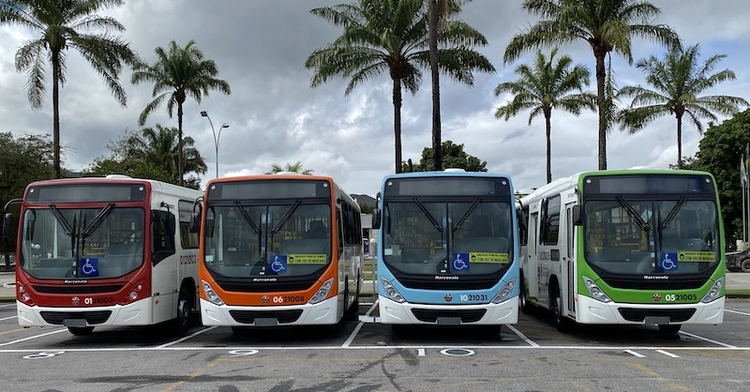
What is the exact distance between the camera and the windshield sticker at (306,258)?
1238 centimetres

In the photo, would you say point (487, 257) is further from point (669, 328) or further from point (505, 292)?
point (669, 328)

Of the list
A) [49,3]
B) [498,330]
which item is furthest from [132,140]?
[498,330]

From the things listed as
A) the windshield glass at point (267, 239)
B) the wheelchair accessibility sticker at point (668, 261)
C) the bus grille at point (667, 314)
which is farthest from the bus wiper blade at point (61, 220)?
the wheelchair accessibility sticker at point (668, 261)

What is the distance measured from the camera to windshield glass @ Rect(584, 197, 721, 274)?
1215cm

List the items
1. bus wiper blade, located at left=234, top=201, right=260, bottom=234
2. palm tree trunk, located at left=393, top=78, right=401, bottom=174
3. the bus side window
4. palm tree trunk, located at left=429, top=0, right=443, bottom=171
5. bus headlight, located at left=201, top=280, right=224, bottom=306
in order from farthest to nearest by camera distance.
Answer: palm tree trunk, located at left=393, top=78, right=401, bottom=174
palm tree trunk, located at left=429, top=0, right=443, bottom=171
the bus side window
bus wiper blade, located at left=234, top=201, right=260, bottom=234
bus headlight, located at left=201, top=280, right=224, bottom=306

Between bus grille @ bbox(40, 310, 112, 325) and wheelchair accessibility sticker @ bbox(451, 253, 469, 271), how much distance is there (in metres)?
5.79

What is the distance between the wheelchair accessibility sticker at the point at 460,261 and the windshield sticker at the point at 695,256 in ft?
11.4

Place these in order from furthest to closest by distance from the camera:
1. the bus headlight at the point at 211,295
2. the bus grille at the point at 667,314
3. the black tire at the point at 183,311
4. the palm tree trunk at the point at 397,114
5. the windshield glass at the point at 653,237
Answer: the palm tree trunk at the point at 397,114 < the black tire at the point at 183,311 < the bus headlight at the point at 211,295 < the windshield glass at the point at 653,237 < the bus grille at the point at 667,314

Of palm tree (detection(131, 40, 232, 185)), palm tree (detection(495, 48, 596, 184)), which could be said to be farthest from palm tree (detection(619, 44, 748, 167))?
palm tree (detection(131, 40, 232, 185))

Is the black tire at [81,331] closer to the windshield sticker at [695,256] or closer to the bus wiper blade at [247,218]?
the bus wiper blade at [247,218]

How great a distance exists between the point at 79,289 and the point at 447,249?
6.16m

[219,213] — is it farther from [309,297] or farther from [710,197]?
[710,197]

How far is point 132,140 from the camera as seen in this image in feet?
214

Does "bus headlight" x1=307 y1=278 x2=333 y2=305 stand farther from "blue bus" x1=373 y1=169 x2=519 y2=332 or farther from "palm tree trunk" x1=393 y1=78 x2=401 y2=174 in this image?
"palm tree trunk" x1=393 y1=78 x2=401 y2=174
